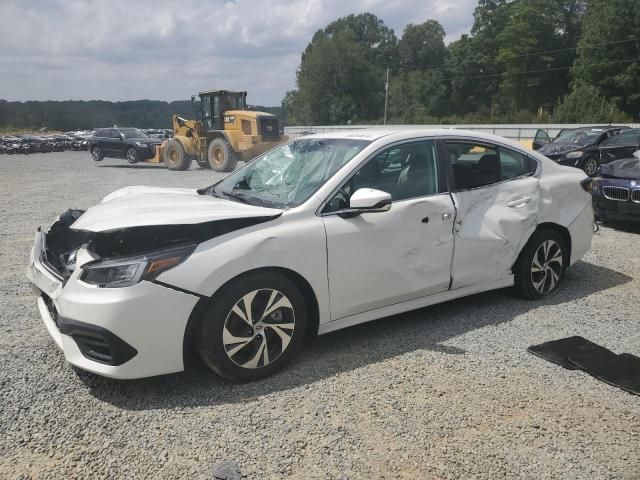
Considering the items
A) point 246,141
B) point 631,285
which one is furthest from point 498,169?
point 246,141

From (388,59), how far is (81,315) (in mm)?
101494

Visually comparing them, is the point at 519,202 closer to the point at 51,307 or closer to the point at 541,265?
the point at 541,265

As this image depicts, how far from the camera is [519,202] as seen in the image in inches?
175

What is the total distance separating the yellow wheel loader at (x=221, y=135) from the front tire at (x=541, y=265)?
48.9 ft

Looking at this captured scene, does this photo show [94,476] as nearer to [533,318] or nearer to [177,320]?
[177,320]

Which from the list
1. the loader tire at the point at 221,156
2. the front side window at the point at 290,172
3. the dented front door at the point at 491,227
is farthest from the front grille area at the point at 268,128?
the dented front door at the point at 491,227

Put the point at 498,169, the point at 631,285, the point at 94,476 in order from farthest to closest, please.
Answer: the point at 631,285
the point at 498,169
the point at 94,476

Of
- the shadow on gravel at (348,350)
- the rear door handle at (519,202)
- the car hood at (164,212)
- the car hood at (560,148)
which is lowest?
the shadow on gravel at (348,350)

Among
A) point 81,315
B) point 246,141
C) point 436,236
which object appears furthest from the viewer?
point 246,141

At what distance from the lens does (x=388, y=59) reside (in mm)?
97438

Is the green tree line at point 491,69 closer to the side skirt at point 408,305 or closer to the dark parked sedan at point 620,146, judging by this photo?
the dark parked sedan at point 620,146

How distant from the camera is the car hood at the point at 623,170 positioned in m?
7.55

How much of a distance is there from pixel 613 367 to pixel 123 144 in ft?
76.6

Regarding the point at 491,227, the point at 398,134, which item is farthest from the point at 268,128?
the point at 491,227
